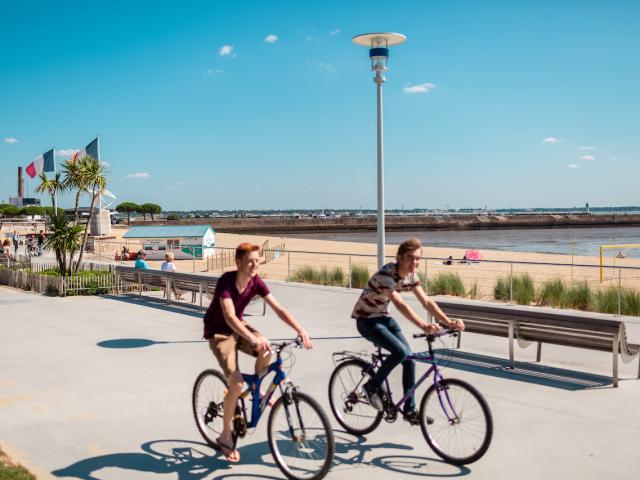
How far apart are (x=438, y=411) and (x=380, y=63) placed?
746cm

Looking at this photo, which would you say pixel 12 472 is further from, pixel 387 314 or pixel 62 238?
pixel 62 238

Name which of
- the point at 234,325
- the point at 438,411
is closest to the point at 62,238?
the point at 234,325

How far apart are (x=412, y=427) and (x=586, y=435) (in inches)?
60.4

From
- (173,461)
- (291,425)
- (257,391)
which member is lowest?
(173,461)

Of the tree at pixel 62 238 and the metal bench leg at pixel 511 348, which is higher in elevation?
the tree at pixel 62 238

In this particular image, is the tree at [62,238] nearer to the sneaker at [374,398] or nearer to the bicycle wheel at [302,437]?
the sneaker at [374,398]

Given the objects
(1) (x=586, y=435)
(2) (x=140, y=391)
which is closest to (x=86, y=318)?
(2) (x=140, y=391)

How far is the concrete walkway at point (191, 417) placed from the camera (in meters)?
5.00

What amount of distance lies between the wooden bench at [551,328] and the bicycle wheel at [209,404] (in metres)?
3.98

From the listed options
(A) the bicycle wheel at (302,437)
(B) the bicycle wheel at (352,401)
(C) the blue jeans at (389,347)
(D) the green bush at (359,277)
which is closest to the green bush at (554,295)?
(D) the green bush at (359,277)

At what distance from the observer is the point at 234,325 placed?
181 inches

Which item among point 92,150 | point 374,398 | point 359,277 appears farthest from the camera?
point 92,150

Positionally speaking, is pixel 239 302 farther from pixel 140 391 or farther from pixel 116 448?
pixel 140 391

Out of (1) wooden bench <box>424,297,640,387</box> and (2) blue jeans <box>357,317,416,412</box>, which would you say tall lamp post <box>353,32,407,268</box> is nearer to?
(1) wooden bench <box>424,297,640,387</box>
